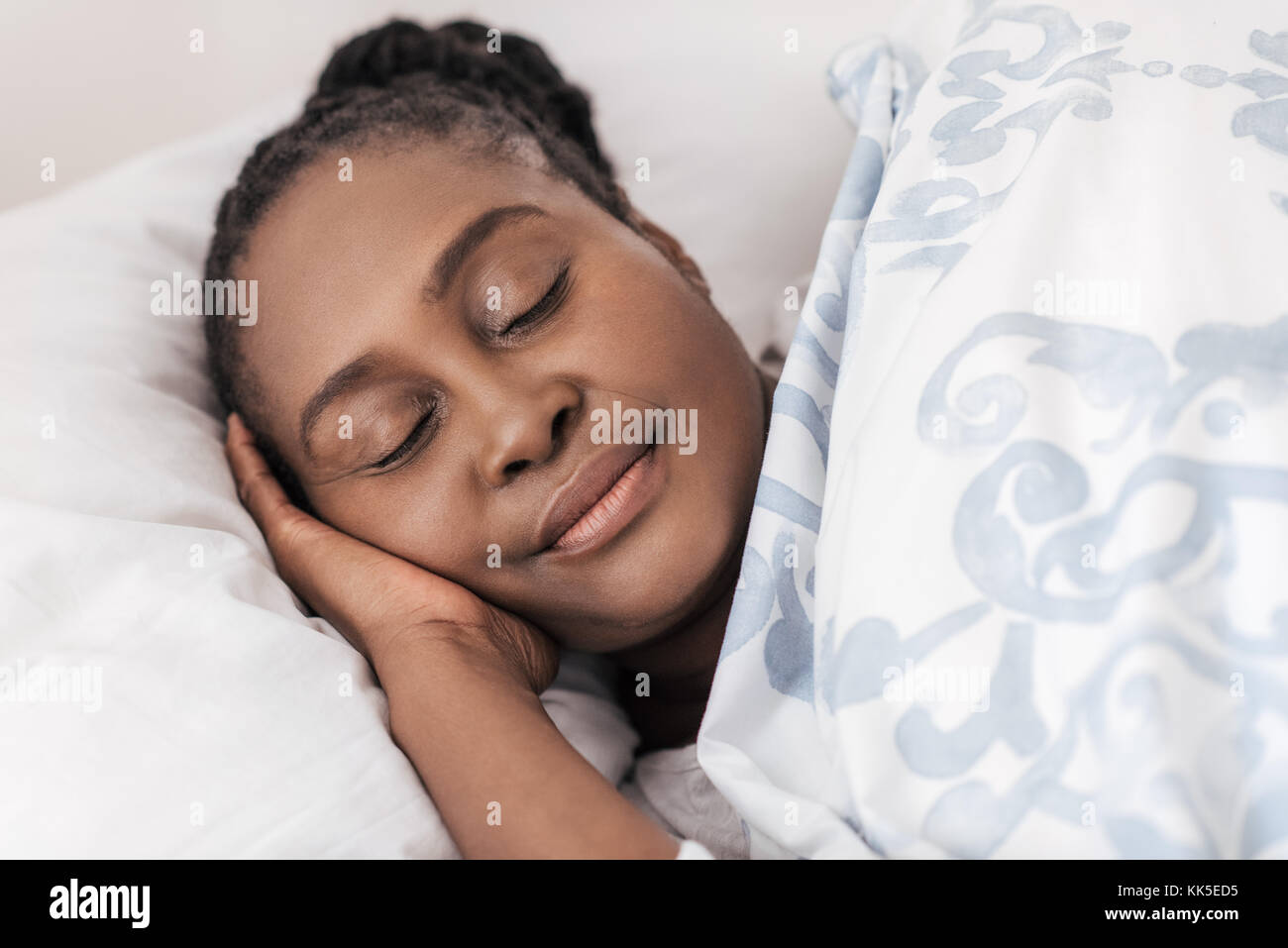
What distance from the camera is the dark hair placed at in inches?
37.7

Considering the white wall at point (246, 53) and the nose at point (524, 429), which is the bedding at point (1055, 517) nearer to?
the nose at point (524, 429)

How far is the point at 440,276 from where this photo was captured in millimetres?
808

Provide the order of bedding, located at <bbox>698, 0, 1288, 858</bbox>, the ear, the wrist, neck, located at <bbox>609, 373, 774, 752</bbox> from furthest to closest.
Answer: the ear, neck, located at <bbox>609, 373, 774, 752</bbox>, the wrist, bedding, located at <bbox>698, 0, 1288, 858</bbox>

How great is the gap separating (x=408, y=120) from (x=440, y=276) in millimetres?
231

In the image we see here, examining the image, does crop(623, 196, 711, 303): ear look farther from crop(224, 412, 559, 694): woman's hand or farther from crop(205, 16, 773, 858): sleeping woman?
crop(224, 412, 559, 694): woman's hand

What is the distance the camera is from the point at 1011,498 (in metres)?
0.58

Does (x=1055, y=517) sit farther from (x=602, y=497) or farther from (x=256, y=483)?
(x=256, y=483)

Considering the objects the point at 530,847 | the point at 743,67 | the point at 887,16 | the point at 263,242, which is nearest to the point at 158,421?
the point at 263,242

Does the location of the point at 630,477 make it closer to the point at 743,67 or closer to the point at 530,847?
the point at 530,847

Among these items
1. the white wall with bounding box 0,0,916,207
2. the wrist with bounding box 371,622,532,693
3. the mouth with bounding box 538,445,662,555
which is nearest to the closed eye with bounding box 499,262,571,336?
the mouth with bounding box 538,445,662,555

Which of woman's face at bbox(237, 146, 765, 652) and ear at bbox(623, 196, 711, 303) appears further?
ear at bbox(623, 196, 711, 303)

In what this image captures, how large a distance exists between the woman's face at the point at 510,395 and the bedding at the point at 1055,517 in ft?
0.32

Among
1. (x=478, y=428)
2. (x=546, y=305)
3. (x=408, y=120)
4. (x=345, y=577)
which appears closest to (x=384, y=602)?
(x=345, y=577)
